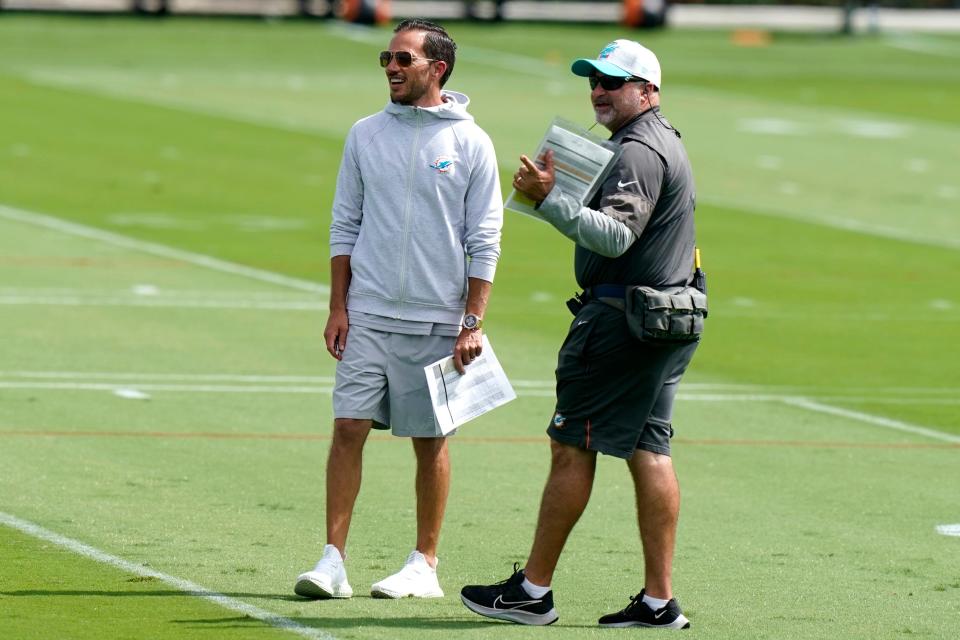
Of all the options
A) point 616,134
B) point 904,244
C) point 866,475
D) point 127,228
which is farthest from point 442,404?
point 904,244

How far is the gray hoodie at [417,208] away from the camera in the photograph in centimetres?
831

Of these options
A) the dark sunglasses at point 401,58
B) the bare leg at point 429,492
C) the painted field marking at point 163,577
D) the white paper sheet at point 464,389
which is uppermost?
the dark sunglasses at point 401,58

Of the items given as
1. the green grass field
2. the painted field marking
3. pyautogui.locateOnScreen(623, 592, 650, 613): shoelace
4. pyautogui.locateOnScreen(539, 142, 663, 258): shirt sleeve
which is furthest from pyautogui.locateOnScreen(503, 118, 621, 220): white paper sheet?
the painted field marking

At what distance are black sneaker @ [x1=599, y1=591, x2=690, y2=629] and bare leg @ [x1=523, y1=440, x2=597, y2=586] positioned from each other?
0.28m

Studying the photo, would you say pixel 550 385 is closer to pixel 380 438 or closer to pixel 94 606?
pixel 380 438

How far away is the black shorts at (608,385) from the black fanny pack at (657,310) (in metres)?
0.05

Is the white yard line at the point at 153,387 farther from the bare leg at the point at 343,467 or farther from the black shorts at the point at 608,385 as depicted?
the black shorts at the point at 608,385

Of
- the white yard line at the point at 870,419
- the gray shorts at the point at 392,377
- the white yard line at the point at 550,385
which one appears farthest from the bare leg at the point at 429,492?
the white yard line at the point at 550,385

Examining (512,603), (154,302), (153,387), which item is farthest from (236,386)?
(512,603)

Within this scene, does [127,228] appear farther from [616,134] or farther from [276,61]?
[276,61]

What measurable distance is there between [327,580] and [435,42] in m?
2.08

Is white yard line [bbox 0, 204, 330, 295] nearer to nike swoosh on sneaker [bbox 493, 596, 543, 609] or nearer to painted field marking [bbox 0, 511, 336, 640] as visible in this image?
painted field marking [bbox 0, 511, 336, 640]

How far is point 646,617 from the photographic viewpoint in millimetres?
8023

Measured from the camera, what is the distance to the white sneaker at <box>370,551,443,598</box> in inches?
329
